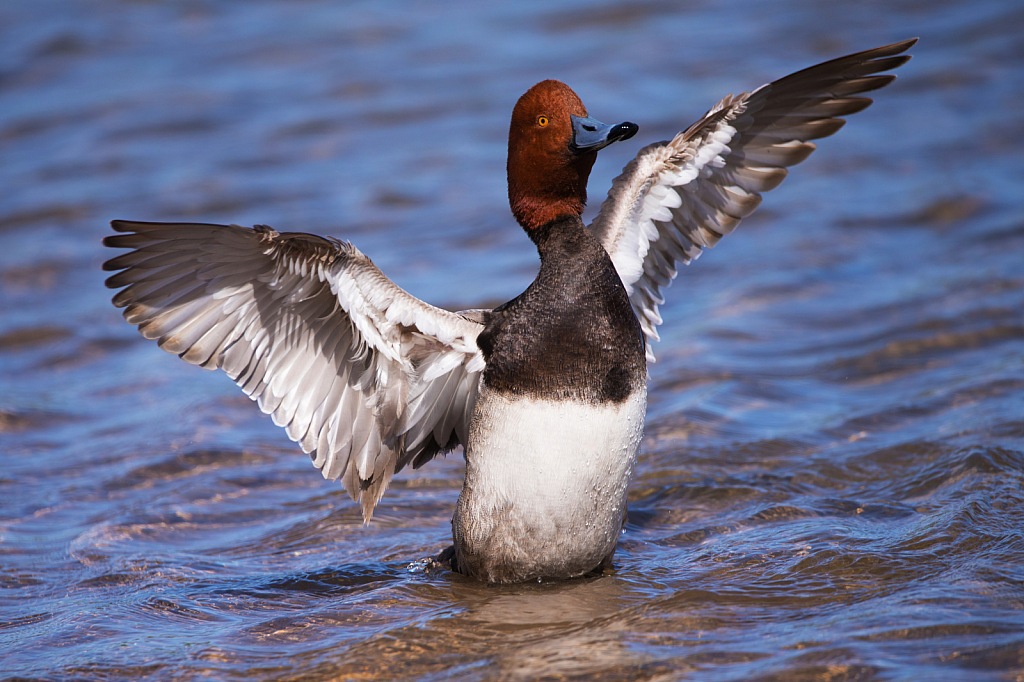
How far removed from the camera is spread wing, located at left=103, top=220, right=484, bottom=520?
4.52 meters

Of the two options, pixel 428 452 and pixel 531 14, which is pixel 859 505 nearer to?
pixel 428 452

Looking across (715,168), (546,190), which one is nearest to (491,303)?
(715,168)

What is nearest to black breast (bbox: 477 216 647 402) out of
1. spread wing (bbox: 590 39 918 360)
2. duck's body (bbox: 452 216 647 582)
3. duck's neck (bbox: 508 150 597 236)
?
duck's body (bbox: 452 216 647 582)

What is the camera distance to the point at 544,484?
4559mm

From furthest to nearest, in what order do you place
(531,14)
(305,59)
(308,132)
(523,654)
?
(531,14) → (305,59) → (308,132) → (523,654)

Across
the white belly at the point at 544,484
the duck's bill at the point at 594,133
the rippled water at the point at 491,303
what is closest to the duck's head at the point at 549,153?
the duck's bill at the point at 594,133

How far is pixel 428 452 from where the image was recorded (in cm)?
527

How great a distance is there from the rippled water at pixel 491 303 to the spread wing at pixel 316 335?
83cm

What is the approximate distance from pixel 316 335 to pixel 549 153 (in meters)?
1.41

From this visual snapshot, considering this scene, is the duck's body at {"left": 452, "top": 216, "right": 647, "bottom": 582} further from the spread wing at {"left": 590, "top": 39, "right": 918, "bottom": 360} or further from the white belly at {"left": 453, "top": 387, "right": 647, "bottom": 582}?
the spread wing at {"left": 590, "top": 39, "right": 918, "bottom": 360}

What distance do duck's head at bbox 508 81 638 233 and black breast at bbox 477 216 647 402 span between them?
A: 0.19 metres

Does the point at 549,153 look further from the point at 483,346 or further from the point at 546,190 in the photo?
the point at 483,346

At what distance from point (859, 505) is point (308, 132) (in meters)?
9.65

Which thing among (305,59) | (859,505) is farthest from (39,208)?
(859,505)
